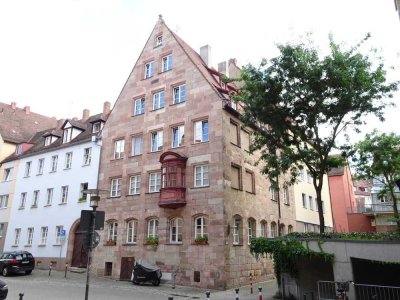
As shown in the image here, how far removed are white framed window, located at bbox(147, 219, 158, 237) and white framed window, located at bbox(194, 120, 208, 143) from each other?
244 inches

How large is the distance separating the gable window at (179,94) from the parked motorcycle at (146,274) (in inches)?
449

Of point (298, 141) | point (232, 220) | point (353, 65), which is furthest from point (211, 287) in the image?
point (353, 65)

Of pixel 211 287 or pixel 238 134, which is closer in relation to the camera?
pixel 211 287

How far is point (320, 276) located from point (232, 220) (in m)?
7.94

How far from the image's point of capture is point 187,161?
23781mm

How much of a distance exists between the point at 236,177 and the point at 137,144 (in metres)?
8.32

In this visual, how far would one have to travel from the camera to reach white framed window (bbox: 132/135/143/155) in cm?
2719

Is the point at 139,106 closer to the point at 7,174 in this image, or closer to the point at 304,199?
the point at 304,199

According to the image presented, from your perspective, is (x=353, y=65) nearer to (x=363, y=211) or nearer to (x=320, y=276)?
(x=320, y=276)

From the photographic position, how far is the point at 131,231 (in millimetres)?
25562

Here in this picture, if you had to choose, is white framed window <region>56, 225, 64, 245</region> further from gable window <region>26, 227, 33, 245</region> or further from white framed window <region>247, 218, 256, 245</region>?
white framed window <region>247, 218, 256, 245</region>

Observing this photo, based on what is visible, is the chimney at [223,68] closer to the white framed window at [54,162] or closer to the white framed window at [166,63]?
the white framed window at [166,63]

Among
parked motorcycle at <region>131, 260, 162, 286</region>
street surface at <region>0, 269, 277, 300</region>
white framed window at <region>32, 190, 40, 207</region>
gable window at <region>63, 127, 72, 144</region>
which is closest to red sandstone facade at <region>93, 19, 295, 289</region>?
parked motorcycle at <region>131, 260, 162, 286</region>

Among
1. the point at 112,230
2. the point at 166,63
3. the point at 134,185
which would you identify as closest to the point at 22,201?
the point at 112,230
